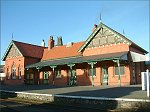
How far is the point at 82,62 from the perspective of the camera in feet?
84.0

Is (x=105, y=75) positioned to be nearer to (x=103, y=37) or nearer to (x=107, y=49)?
(x=107, y=49)

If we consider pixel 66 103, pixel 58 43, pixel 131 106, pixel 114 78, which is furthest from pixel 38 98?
pixel 58 43

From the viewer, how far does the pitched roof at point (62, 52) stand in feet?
106

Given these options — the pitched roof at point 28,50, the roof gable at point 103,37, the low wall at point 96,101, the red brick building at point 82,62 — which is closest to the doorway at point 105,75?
the red brick building at point 82,62

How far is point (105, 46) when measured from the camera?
27.1m

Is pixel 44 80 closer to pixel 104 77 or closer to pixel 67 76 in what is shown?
pixel 67 76

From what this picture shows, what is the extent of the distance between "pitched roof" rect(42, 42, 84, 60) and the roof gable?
3337mm

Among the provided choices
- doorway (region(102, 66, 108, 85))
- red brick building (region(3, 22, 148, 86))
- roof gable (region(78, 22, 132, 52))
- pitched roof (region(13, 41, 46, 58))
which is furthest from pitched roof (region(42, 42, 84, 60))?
doorway (region(102, 66, 108, 85))

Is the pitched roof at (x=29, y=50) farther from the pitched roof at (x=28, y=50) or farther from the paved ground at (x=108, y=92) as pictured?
the paved ground at (x=108, y=92)

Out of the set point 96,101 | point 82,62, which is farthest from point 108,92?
point 82,62

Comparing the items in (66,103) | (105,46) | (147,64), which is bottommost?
(66,103)

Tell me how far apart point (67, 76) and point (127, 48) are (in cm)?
996

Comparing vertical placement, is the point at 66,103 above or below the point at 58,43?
below

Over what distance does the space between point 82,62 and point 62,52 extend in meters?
9.21
